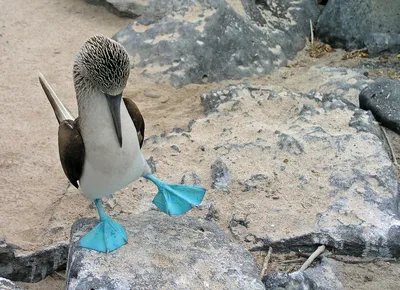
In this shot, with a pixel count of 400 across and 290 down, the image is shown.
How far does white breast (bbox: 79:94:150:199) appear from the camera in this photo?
8.52 feet

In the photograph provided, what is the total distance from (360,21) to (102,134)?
344 centimetres

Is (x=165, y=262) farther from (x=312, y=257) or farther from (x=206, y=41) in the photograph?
(x=206, y=41)

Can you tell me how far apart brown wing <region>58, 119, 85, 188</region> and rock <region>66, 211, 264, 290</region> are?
27cm

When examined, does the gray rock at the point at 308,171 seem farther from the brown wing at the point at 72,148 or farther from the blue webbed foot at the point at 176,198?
the brown wing at the point at 72,148

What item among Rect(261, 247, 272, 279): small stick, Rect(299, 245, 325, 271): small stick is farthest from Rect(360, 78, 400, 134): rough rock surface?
Rect(261, 247, 272, 279): small stick

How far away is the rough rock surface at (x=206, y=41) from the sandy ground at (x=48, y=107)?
129 mm

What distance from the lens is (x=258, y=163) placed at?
3.56 meters

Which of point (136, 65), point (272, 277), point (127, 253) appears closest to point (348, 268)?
point (272, 277)

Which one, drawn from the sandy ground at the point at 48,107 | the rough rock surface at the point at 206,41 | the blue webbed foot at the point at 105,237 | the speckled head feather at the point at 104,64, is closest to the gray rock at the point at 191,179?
the sandy ground at the point at 48,107

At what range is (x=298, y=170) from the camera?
350cm

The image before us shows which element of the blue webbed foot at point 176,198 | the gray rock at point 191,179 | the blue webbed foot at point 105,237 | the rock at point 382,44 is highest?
the blue webbed foot at point 105,237

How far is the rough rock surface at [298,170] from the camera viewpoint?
308 cm

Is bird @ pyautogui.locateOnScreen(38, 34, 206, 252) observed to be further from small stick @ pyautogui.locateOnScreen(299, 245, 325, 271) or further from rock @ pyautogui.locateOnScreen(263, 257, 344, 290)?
small stick @ pyautogui.locateOnScreen(299, 245, 325, 271)

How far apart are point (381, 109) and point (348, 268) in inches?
57.1
